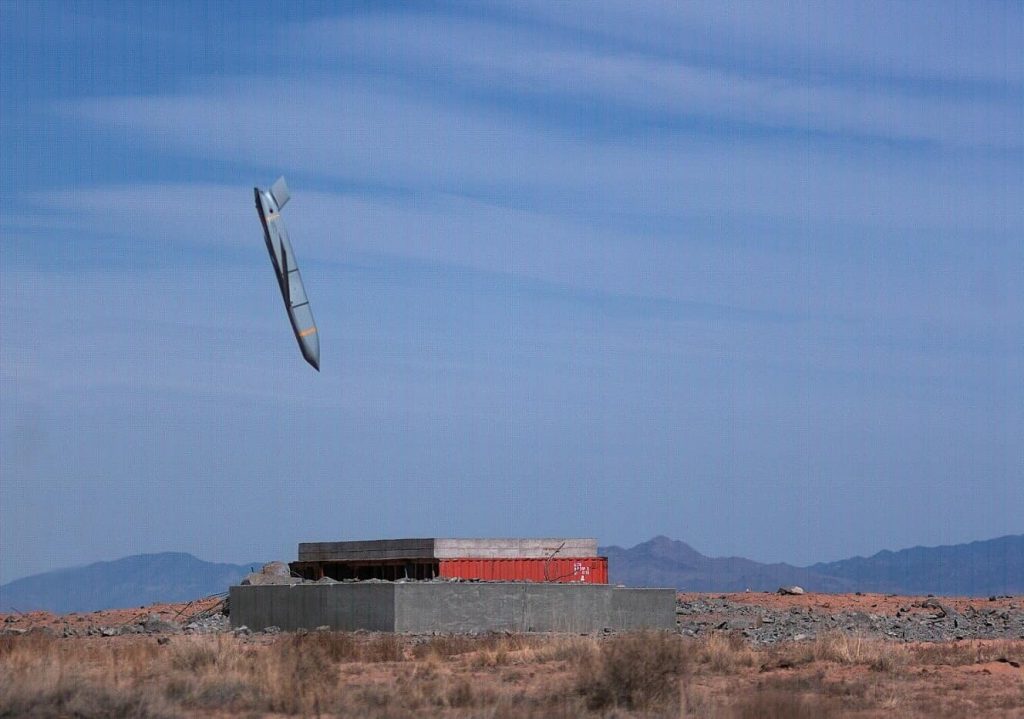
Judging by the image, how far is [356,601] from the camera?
34.9 meters

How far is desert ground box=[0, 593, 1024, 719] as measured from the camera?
68.0 ft

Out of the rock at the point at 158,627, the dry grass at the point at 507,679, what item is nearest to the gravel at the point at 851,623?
the dry grass at the point at 507,679

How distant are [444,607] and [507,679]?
10467mm

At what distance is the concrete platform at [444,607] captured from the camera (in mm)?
34531

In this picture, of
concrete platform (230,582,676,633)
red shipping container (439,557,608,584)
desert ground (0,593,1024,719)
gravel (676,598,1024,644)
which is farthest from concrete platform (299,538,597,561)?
desert ground (0,593,1024,719)

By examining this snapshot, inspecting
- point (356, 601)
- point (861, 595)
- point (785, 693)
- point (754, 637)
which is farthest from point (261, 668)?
point (861, 595)

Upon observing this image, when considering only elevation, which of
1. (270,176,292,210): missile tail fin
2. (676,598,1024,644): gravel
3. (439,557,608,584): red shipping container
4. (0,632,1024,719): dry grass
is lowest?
(0,632,1024,719): dry grass

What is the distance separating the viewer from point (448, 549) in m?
48.4

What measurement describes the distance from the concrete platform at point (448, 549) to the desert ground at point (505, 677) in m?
14.1

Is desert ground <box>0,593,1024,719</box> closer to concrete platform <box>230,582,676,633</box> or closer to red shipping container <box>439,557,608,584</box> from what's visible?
concrete platform <box>230,582,676,633</box>

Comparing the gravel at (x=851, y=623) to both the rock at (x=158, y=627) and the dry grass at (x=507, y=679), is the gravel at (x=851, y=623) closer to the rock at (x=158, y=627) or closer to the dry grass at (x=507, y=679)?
the dry grass at (x=507, y=679)

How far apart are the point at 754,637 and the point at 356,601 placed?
33.3 feet

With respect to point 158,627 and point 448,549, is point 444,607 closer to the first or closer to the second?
point 158,627

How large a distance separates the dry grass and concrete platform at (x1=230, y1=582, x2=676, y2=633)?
4096 mm
